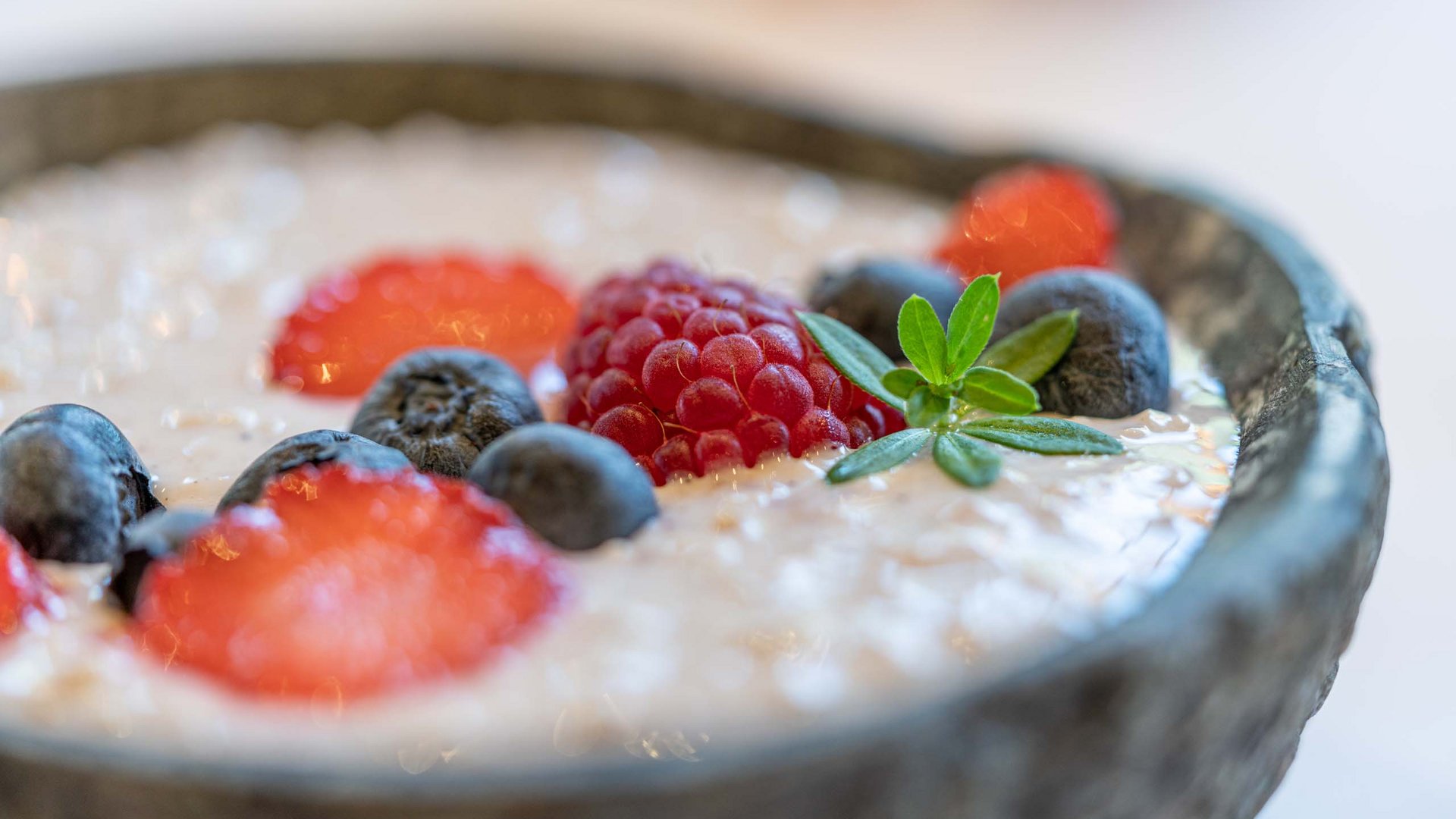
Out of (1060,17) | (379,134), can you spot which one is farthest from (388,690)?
(1060,17)

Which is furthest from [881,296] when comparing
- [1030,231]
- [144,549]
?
[144,549]

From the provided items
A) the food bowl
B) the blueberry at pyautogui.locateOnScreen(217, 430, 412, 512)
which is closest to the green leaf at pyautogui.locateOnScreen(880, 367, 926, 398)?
the food bowl

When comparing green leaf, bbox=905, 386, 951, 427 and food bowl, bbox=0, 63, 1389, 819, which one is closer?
food bowl, bbox=0, 63, 1389, 819

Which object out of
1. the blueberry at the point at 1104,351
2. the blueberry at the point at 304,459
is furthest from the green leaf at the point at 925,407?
the blueberry at the point at 304,459

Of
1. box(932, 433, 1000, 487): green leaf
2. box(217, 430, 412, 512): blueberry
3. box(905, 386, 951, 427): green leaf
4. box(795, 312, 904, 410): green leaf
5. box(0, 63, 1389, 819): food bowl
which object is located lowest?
box(0, 63, 1389, 819): food bowl

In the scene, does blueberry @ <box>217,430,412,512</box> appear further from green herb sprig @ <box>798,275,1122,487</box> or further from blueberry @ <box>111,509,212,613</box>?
green herb sprig @ <box>798,275,1122,487</box>

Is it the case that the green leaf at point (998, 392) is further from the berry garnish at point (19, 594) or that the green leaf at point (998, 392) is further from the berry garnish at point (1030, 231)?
the berry garnish at point (19, 594)

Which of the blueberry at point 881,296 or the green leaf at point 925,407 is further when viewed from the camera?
the blueberry at point 881,296
